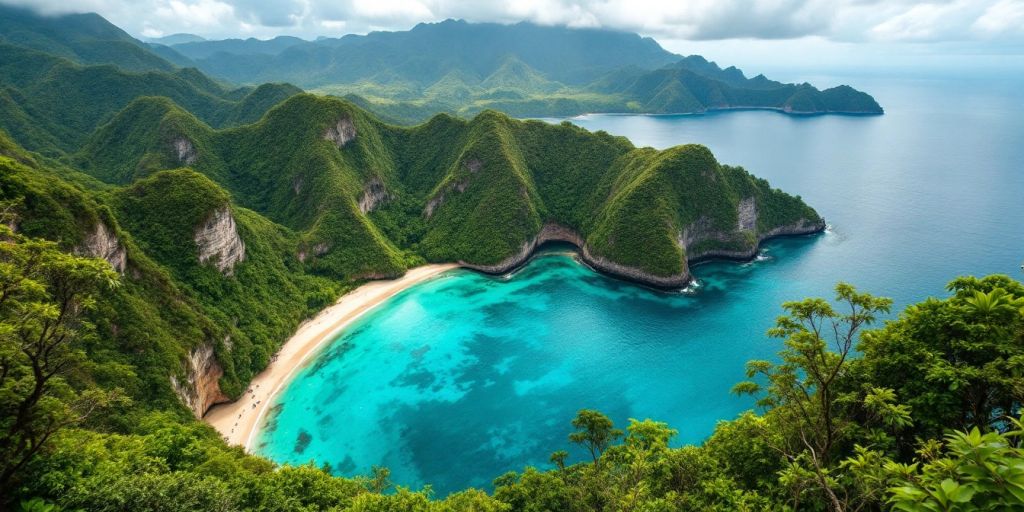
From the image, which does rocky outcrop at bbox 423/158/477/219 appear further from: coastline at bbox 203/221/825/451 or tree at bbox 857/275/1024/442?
tree at bbox 857/275/1024/442

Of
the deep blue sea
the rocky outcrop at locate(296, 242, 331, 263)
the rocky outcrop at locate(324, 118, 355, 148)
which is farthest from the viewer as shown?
the rocky outcrop at locate(324, 118, 355, 148)

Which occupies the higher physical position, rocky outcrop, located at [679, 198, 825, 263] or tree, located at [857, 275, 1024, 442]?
tree, located at [857, 275, 1024, 442]

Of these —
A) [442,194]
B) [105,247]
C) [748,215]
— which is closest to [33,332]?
[105,247]

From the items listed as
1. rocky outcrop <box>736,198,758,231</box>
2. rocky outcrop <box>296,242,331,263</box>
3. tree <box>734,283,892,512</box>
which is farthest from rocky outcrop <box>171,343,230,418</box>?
rocky outcrop <box>736,198,758,231</box>

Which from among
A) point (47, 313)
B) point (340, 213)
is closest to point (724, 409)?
point (47, 313)

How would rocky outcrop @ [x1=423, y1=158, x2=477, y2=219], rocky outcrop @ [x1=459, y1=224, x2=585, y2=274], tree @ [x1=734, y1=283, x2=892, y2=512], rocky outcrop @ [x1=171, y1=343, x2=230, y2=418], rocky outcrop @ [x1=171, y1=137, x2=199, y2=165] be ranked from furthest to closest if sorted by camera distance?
rocky outcrop @ [x1=423, y1=158, x2=477, y2=219]
rocky outcrop @ [x1=171, y1=137, x2=199, y2=165]
rocky outcrop @ [x1=459, y1=224, x2=585, y2=274]
rocky outcrop @ [x1=171, y1=343, x2=230, y2=418]
tree @ [x1=734, y1=283, x2=892, y2=512]

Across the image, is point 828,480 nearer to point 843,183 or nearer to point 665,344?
point 665,344

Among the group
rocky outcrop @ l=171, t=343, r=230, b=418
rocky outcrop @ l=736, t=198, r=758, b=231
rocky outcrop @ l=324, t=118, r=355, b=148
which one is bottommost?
rocky outcrop @ l=171, t=343, r=230, b=418
